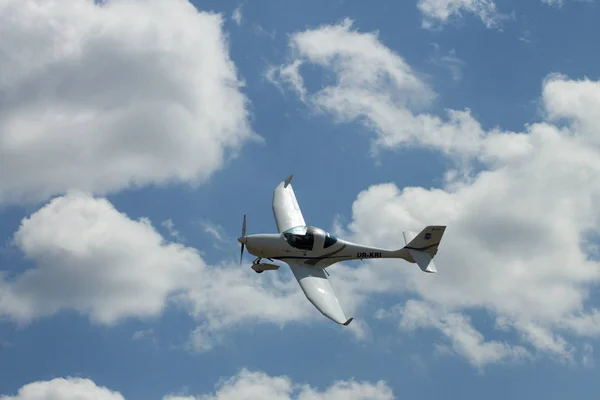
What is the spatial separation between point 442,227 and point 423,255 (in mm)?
2458

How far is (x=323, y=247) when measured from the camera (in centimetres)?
4250

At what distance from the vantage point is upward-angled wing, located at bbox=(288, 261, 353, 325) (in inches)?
1449

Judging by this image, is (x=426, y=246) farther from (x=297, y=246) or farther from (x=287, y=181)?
(x=287, y=181)

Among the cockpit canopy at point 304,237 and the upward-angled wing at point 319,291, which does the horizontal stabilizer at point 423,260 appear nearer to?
the cockpit canopy at point 304,237

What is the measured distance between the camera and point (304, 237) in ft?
139

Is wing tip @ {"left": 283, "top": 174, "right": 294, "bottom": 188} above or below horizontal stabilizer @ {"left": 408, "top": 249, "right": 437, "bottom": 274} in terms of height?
above

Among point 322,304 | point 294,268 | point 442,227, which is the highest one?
point 442,227

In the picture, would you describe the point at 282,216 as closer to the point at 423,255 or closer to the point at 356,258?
the point at 356,258

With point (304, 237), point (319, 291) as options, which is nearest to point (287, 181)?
point (304, 237)

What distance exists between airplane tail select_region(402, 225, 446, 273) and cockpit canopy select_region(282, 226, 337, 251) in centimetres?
663

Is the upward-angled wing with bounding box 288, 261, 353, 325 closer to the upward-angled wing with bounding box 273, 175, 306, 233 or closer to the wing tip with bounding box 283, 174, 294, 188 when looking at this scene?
the upward-angled wing with bounding box 273, 175, 306, 233

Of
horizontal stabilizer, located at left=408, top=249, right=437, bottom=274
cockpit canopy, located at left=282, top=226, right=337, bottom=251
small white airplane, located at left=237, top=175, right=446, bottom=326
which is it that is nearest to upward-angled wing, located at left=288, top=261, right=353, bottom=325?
small white airplane, located at left=237, top=175, right=446, bottom=326

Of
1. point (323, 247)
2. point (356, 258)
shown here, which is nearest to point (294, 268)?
point (323, 247)

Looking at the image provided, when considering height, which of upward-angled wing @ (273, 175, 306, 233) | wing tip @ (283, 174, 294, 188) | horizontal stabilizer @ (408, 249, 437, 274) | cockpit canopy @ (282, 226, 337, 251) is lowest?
horizontal stabilizer @ (408, 249, 437, 274)
